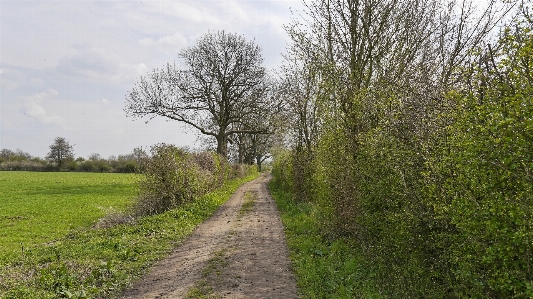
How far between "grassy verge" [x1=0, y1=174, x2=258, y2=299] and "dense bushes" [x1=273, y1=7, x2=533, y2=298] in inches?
204

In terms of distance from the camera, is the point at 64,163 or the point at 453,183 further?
the point at 64,163

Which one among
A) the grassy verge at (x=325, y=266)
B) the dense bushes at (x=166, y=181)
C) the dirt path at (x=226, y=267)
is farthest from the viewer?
the dense bushes at (x=166, y=181)

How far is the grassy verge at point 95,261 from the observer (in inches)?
287

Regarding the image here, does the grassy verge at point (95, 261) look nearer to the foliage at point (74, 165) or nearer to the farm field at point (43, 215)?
the farm field at point (43, 215)

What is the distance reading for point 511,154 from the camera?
3.67 metres

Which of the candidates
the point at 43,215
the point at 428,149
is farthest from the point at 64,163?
the point at 428,149

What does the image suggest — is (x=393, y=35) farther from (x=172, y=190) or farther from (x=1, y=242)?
(x=1, y=242)

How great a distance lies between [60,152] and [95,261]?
2758 inches

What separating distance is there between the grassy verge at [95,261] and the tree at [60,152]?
60.2 metres

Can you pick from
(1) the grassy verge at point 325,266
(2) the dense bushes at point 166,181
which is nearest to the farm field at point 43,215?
(2) the dense bushes at point 166,181

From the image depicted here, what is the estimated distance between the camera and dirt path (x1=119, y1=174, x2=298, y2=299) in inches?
284

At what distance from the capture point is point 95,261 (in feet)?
30.5

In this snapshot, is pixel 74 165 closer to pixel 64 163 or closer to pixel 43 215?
pixel 64 163

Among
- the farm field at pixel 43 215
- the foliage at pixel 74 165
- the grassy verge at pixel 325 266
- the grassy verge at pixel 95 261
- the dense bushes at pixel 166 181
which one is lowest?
the grassy verge at pixel 325 266
